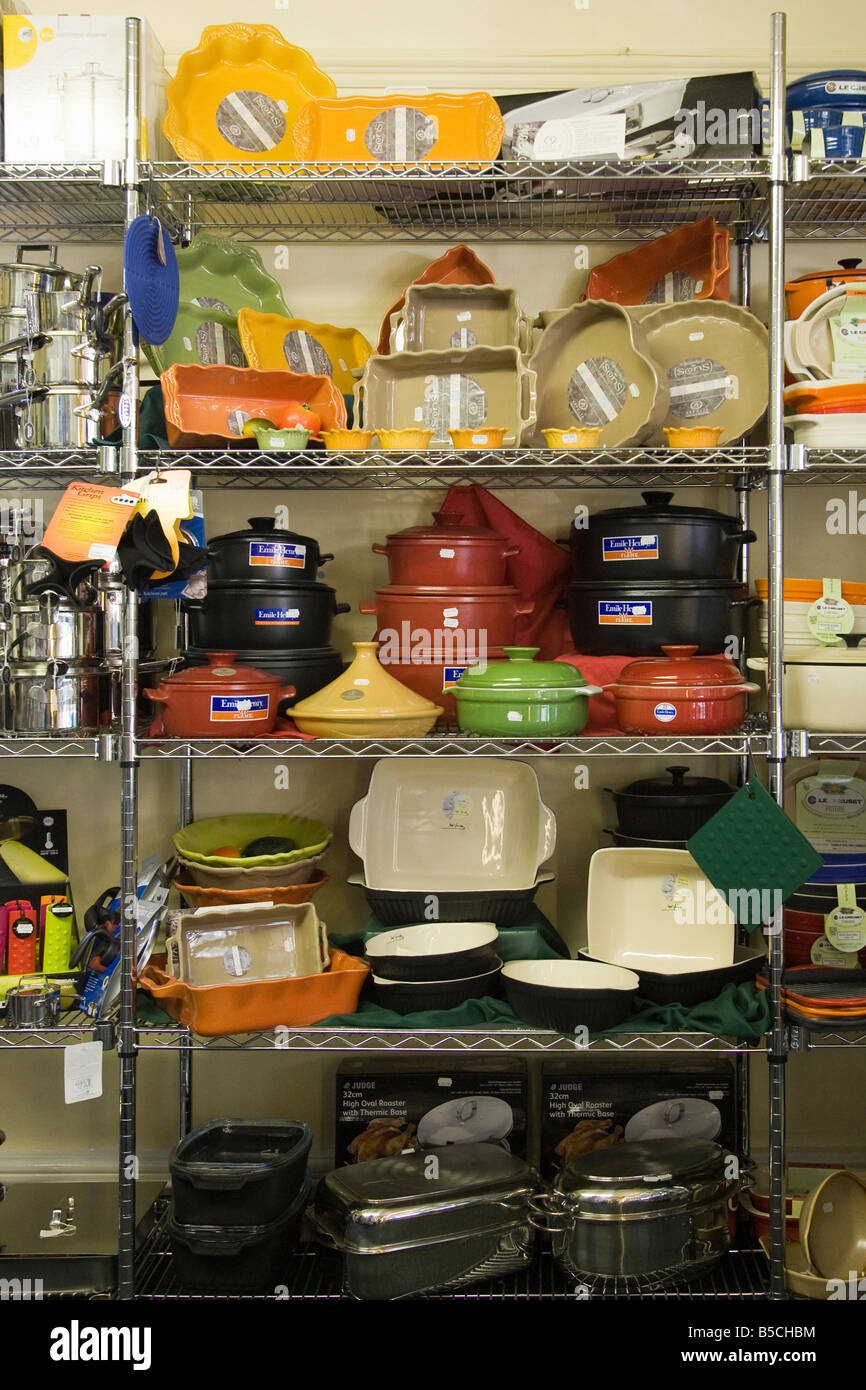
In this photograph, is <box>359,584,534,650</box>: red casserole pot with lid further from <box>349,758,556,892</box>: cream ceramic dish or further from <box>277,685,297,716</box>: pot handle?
<box>349,758,556,892</box>: cream ceramic dish

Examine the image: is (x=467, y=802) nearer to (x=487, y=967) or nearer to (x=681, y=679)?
(x=487, y=967)

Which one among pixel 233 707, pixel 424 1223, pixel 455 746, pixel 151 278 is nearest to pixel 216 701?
pixel 233 707

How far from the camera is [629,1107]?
245 cm

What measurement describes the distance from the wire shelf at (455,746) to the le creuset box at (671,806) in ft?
0.41

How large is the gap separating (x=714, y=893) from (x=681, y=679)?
1.60 ft

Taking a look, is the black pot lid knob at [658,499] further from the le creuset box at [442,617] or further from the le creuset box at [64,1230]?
Result: the le creuset box at [64,1230]

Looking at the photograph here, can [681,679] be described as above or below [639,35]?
below

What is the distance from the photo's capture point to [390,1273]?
82.2 inches

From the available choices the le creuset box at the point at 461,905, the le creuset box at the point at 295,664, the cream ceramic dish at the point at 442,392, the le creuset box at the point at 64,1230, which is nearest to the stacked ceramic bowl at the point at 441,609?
the le creuset box at the point at 295,664

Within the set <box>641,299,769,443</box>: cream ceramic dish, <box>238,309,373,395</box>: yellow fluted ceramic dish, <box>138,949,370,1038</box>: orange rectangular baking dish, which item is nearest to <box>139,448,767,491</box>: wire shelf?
<box>641,299,769,443</box>: cream ceramic dish

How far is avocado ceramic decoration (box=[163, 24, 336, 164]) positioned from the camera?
2.38m

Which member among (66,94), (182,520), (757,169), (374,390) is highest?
(66,94)

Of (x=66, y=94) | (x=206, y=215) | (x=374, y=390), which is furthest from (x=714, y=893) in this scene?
(x=66, y=94)

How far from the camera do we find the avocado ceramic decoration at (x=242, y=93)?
238cm
